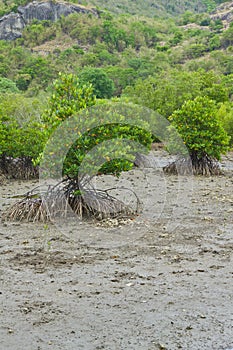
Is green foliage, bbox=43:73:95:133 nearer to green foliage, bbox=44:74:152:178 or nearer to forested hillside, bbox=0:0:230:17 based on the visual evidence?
green foliage, bbox=44:74:152:178

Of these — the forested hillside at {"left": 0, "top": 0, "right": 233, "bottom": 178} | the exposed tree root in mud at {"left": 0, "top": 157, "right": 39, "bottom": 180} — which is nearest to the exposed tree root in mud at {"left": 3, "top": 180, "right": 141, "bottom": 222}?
the exposed tree root in mud at {"left": 0, "top": 157, "right": 39, "bottom": 180}

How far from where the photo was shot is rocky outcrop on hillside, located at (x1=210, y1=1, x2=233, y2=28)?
113 meters

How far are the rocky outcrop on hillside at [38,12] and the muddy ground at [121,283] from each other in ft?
331

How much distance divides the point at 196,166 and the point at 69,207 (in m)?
8.67

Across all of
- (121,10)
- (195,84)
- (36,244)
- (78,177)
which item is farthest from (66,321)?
(121,10)

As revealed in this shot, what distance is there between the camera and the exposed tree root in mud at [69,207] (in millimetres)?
11188

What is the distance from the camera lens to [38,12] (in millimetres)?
112062

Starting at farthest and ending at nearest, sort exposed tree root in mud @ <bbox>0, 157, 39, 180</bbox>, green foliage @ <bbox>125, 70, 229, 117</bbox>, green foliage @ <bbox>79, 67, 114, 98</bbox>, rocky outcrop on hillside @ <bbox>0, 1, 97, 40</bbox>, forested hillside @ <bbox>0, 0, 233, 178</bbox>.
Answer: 1. rocky outcrop on hillside @ <bbox>0, 1, 97, 40</bbox>
2. green foliage @ <bbox>79, 67, 114, 98</bbox>
3. forested hillside @ <bbox>0, 0, 233, 178</bbox>
4. green foliage @ <bbox>125, 70, 229, 117</bbox>
5. exposed tree root in mud @ <bbox>0, 157, 39, 180</bbox>

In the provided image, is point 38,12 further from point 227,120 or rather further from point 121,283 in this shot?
point 121,283

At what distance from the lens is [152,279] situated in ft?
25.3

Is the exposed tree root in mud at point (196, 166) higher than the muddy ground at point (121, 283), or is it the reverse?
the exposed tree root in mud at point (196, 166)

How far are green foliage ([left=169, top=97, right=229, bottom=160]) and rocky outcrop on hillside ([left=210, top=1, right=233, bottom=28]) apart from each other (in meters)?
94.9

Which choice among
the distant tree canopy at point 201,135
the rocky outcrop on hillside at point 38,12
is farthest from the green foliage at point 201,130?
the rocky outcrop on hillside at point 38,12

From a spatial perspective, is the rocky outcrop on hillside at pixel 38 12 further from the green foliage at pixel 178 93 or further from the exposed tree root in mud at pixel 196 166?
the exposed tree root in mud at pixel 196 166
